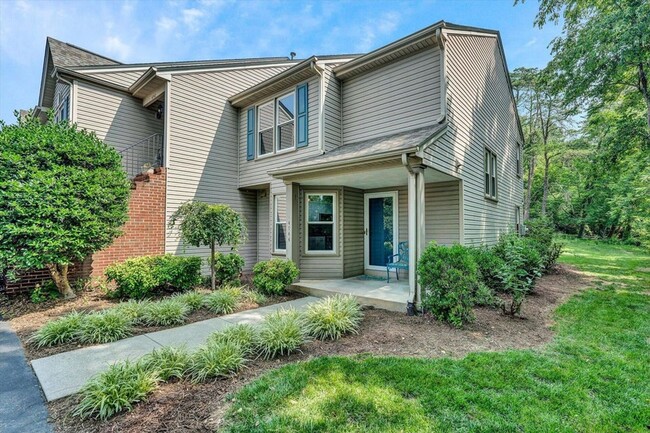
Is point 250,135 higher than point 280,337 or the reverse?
higher

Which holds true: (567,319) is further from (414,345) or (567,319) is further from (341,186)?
(341,186)

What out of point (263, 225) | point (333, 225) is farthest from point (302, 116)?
point (263, 225)

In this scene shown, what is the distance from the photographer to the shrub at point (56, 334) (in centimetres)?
418

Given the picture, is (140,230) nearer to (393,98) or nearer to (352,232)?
(352,232)

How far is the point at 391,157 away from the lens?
18.4 feet

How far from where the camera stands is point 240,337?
12.9ft

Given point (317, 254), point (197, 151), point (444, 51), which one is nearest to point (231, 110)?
point (197, 151)

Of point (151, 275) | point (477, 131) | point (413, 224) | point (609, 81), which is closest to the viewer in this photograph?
point (413, 224)

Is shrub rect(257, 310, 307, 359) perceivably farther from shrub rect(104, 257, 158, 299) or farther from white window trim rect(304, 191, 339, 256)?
white window trim rect(304, 191, 339, 256)

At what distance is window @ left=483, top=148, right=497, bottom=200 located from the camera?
9.73m

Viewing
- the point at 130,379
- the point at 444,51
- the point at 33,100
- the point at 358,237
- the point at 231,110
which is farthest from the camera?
the point at 33,100

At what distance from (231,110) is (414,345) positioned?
9.81 m

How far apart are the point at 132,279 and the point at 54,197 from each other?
6.71ft

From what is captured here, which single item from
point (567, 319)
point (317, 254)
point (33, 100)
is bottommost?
point (567, 319)
